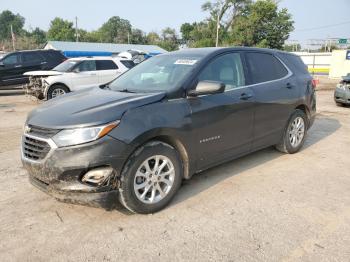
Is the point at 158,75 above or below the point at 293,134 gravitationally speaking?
above

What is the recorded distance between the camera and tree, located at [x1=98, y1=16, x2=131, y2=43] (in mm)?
92369

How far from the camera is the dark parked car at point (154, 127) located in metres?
3.10

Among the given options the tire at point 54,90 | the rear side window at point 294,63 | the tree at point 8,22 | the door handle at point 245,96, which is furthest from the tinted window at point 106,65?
the tree at point 8,22

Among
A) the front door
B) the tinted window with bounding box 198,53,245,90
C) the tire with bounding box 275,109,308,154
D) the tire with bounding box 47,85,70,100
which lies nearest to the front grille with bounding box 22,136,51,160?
the front door

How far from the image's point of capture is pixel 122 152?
3127mm

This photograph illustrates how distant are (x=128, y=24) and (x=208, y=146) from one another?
107 m

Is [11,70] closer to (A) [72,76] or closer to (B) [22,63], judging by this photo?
(B) [22,63]

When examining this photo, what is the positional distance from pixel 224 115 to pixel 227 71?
66 centimetres

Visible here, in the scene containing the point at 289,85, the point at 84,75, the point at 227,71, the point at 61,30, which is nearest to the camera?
the point at 227,71

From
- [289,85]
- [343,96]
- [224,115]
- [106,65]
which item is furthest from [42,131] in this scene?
[343,96]

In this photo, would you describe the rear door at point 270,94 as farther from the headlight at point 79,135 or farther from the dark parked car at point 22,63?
the dark parked car at point 22,63

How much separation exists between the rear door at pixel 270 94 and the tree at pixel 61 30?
85.9 meters

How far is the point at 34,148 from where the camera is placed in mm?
3287

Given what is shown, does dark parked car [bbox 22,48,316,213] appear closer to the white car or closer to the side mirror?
the side mirror
